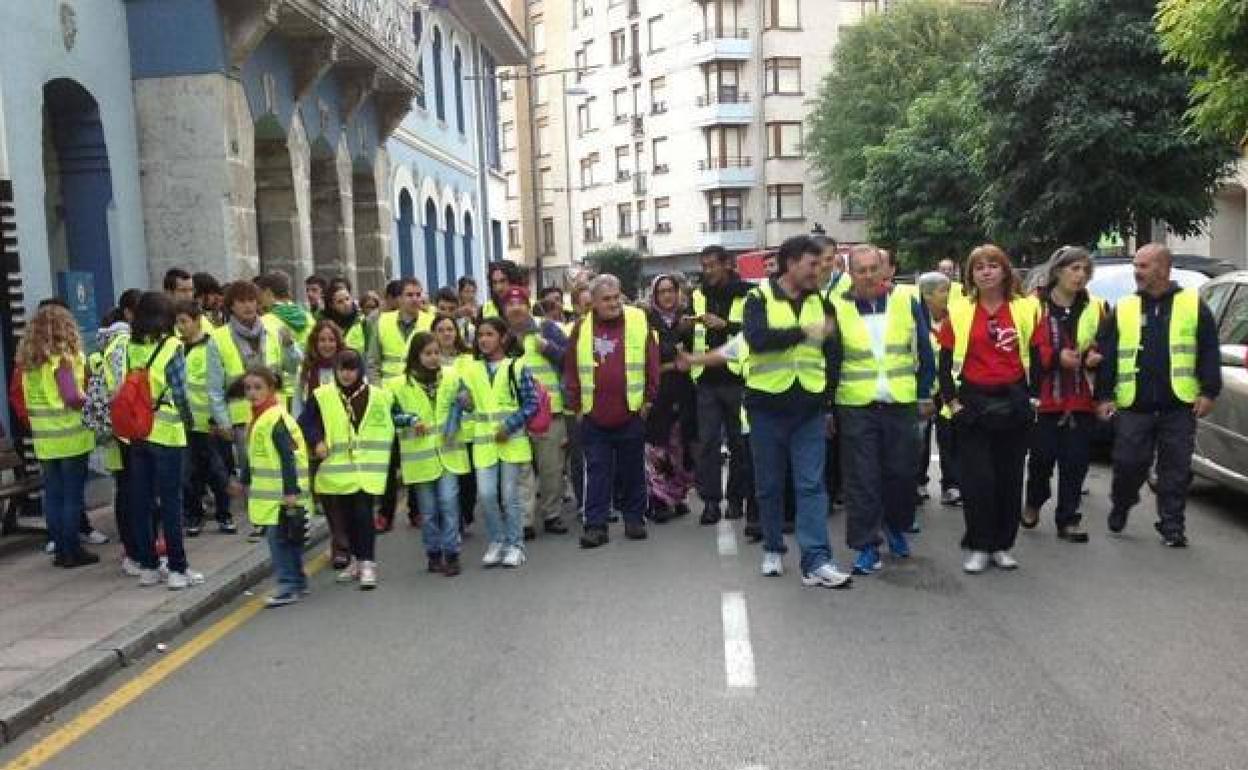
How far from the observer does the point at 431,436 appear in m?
8.30

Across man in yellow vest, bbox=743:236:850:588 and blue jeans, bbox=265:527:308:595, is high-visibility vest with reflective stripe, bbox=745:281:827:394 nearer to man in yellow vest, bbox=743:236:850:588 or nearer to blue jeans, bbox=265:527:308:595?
man in yellow vest, bbox=743:236:850:588

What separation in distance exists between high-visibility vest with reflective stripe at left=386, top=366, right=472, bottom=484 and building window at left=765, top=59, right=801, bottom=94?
184ft

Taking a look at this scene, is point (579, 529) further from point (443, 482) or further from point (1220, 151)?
point (1220, 151)

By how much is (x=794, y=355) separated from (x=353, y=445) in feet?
9.03

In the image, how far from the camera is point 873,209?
39.2 meters

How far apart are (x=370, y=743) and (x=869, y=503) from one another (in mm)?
3534

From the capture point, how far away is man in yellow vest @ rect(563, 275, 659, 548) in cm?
891

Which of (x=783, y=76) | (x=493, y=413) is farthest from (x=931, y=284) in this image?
(x=783, y=76)

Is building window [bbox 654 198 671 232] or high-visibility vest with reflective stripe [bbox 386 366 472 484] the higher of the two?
building window [bbox 654 198 671 232]

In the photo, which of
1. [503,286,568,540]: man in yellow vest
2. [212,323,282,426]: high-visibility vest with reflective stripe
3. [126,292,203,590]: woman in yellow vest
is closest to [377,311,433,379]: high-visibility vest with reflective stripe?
[212,323,282,426]: high-visibility vest with reflective stripe

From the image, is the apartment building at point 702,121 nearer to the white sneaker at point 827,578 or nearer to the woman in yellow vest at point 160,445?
the woman in yellow vest at point 160,445

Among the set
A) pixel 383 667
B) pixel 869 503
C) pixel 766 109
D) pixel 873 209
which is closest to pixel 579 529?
pixel 869 503

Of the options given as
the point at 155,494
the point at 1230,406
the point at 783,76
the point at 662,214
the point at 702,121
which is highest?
the point at 783,76

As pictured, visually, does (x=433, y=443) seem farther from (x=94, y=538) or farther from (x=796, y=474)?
(x=94, y=538)
